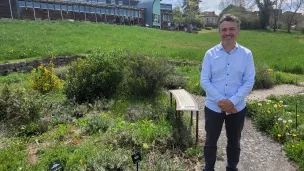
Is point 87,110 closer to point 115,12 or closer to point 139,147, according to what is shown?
point 139,147

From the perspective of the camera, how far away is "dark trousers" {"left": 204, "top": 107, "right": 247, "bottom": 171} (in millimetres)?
3082

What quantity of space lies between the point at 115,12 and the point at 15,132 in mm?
39694

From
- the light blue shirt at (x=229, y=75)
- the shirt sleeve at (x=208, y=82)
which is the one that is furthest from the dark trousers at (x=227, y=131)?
the shirt sleeve at (x=208, y=82)

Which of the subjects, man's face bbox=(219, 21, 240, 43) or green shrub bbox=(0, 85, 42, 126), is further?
green shrub bbox=(0, 85, 42, 126)

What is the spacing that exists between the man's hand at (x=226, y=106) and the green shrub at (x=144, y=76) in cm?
389

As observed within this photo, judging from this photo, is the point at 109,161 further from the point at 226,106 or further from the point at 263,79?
the point at 263,79

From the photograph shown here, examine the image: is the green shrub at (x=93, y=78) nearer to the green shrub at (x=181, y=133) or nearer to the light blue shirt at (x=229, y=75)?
the green shrub at (x=181, y=133)

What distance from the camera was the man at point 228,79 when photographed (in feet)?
9.55

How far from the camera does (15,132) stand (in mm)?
4641

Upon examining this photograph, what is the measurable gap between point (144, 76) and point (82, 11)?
1312 inches

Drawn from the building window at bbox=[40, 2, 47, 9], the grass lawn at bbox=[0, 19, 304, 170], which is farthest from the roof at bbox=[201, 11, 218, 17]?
the grass lawn at bbox=[0, 19, 304, 170]

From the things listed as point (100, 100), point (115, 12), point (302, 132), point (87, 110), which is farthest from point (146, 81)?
point (115, 12)

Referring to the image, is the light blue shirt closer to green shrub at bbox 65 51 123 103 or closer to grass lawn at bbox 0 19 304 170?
grass lawn at bbox 0 19 304 170

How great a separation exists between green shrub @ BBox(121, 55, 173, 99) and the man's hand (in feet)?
12.8
